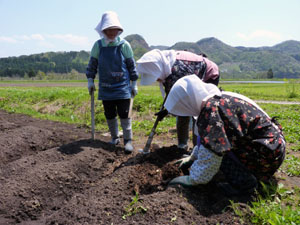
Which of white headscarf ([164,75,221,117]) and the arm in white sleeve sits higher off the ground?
white headscarf ([164,75,221,117])

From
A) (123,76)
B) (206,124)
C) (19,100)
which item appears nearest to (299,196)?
(206,124)

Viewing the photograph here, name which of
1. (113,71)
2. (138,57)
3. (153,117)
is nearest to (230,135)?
(113,71)

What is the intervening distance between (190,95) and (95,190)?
155 cm

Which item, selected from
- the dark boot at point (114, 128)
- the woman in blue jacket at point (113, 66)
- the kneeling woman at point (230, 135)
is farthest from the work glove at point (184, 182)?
the dark boot at point (114, 128)

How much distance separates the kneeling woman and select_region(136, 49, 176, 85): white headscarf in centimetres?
98

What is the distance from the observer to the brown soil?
88.8 inches

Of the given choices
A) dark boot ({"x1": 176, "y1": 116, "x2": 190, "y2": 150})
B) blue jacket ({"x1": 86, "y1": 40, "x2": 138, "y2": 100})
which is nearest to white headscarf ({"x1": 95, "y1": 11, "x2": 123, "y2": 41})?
blue jacket ({"x1": 86, "y1": 40, "x2": 138, "y2": 100})

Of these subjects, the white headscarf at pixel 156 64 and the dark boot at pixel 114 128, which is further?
the dark boot at pixel 114 128

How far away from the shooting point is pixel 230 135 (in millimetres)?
2252

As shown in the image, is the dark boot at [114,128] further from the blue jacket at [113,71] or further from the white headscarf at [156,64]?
the white headscarf at [156,64]

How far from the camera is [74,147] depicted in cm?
438

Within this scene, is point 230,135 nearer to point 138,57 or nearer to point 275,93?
point 275,93

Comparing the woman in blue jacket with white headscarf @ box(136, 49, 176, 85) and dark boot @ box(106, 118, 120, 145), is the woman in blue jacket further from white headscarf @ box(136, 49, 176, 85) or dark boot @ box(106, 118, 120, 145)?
white headscarf @ box(136, 49, 176, 85)

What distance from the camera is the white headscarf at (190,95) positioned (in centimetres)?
234
